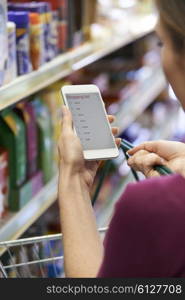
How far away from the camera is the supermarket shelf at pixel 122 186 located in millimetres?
2961

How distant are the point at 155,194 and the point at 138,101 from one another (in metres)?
2.56

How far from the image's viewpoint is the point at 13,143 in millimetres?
1957

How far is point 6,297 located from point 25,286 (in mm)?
45

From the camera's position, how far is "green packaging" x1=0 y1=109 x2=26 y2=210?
1.96 meters

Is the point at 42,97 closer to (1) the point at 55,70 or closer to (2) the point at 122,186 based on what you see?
(1) the point at 55,70

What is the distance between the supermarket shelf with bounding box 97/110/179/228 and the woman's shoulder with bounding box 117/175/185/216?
1714mm

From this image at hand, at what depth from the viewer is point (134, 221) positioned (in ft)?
3.62

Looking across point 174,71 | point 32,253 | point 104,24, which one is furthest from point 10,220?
point 104,24

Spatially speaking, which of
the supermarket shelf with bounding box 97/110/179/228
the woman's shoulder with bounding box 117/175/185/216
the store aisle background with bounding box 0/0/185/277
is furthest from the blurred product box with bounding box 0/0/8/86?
the supermarket shelf with bounding box 97/110/179/228

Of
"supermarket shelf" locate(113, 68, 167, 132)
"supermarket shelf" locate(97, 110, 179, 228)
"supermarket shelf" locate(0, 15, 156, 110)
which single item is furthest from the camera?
"supermarket shelf" locate(113, 68, 167, 132)

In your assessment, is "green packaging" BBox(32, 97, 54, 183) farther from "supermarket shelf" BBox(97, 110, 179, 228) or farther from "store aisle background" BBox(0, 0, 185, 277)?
"supermarket shelf" BBox(97, 110, 179, 228)

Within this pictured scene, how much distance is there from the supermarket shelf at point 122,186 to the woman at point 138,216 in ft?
4.76

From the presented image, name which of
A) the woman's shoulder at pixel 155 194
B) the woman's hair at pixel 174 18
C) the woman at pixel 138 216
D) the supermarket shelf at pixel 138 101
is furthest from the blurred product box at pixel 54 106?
the woman's shoulder at pixel 155 194

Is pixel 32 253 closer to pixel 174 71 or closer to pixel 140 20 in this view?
pixel 174 71
